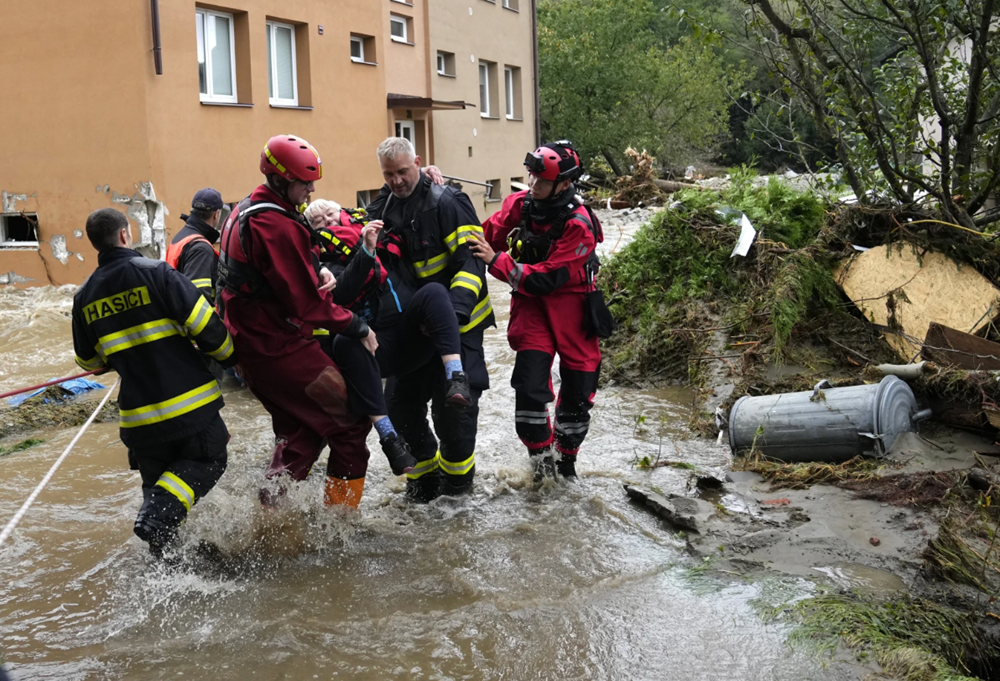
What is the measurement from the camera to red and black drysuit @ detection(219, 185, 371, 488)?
14.9 feet

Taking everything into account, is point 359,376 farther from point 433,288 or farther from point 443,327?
point 433,288

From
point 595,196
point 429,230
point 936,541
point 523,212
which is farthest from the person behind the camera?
point 595,196

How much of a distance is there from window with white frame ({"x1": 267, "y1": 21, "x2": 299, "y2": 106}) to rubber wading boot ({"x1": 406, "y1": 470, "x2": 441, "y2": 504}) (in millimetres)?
11714

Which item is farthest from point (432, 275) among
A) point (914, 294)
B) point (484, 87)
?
point (484, 87)

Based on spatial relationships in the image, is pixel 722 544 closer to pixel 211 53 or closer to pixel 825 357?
pixel 825 357

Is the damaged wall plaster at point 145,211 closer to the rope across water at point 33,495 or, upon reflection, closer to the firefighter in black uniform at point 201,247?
the firefighter in black uniform at point 201,247

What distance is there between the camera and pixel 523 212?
5.90 metres

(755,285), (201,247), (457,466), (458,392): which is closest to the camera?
(458,392)

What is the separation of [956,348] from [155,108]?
36.7ft

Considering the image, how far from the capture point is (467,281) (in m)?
5.44

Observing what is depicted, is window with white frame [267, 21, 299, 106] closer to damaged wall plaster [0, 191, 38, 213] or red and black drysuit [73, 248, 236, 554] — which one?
damaged wall plaster [0, 191, 38, 213]

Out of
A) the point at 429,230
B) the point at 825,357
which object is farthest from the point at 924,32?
the point at 429,230

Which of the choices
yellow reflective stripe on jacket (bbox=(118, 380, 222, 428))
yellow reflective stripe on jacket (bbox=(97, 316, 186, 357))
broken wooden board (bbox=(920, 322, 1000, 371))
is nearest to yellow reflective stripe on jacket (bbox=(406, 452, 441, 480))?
yellow reflective stripe on jacket (bbox=(118, 380, 222, 428))

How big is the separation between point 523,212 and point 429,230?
2.43 feet
